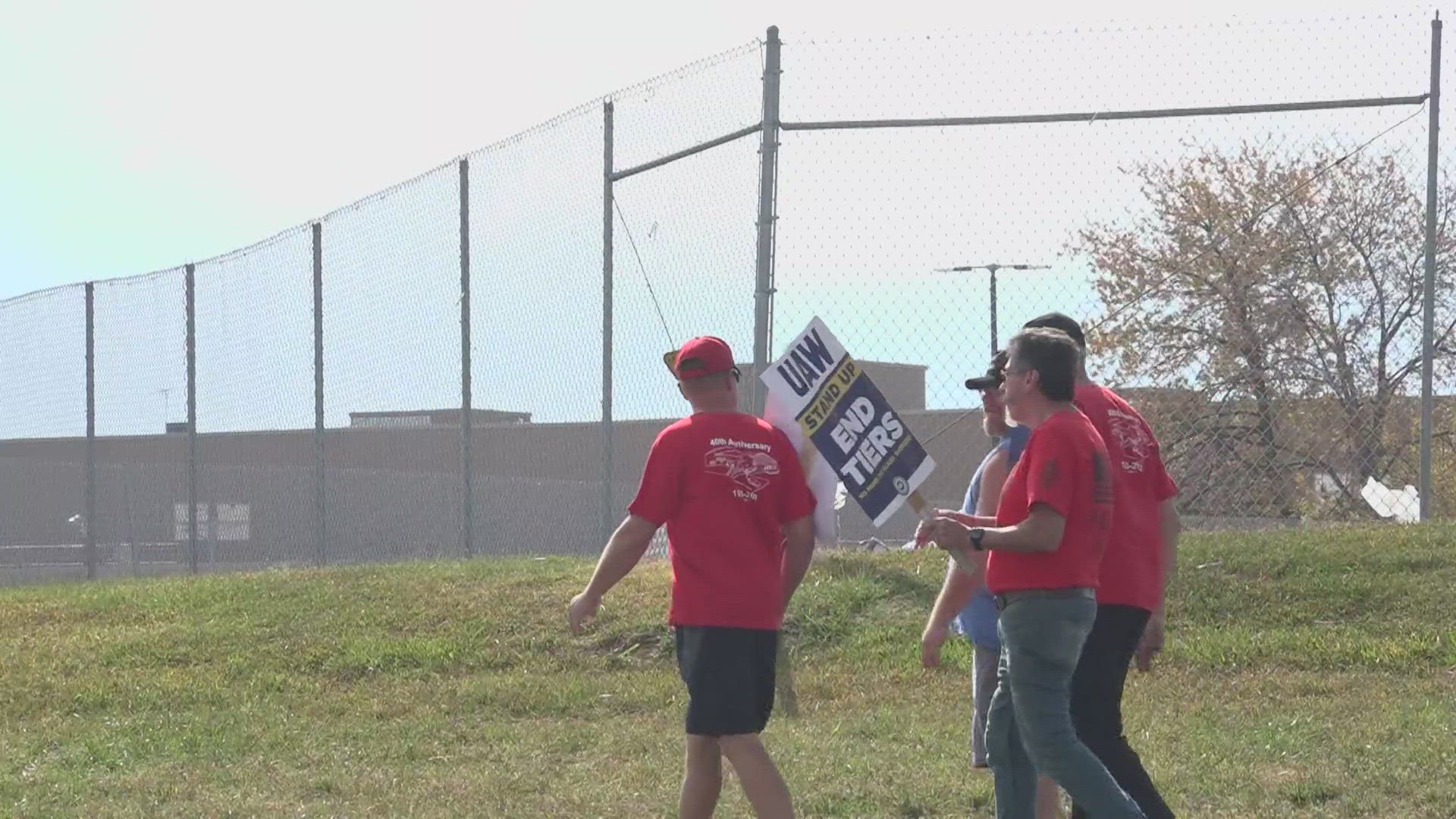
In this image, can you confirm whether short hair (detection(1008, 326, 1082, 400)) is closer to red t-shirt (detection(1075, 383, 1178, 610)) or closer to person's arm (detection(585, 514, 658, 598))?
red t-shirt (detection(1075, 383, 1178, 610))

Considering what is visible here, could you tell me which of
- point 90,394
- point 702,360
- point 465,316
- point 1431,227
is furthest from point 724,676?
point 90,394

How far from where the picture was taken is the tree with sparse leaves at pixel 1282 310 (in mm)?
10883

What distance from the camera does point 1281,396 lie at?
36.2 feet

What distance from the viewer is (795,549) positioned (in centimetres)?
548

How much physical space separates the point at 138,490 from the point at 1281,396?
11365 mm

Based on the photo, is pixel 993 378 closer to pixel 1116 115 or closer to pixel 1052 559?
pixel 1052 559

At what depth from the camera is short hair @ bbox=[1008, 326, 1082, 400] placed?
195 inches

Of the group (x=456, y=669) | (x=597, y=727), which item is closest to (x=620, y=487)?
(x=456, y=669)

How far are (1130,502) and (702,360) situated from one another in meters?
1.33

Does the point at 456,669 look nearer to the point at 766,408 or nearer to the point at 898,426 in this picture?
the point at 766,408

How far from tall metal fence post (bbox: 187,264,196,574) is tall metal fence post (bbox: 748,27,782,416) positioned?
7.57 m

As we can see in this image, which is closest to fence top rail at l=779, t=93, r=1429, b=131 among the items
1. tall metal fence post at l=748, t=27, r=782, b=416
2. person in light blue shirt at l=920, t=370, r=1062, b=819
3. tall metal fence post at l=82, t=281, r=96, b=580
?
tall metal fence post at l=748, t=27, r=782, b=416

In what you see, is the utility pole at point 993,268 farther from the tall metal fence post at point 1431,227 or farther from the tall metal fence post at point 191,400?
the tall metal fence post at point 191,400

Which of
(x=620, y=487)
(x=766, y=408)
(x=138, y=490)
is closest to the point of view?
(x=766, y=408)
